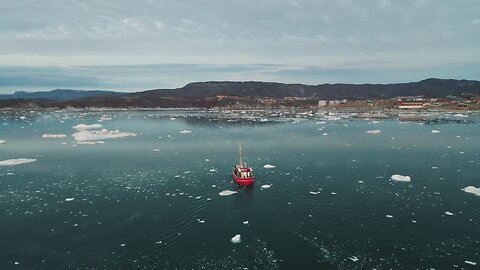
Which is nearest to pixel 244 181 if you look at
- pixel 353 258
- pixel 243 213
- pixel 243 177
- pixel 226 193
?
pixel 243 177

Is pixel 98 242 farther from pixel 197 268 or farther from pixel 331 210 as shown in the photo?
pixel 331 210

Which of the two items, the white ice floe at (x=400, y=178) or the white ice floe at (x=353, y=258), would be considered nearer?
the white ice floe at (x=353, y=258)

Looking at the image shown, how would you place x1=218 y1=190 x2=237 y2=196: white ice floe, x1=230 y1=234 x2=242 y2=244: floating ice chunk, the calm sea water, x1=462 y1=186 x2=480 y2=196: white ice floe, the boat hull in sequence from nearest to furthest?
the calm sea water < x1=230 y1=234 x2=242 y2=244: floating ice chunk < x1=462 y1=186 x2=480 y2=196: white ice floe < x1=218 y1=190 x2=237 y2=196: white ice floe < the boat hull

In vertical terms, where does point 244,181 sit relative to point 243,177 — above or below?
below

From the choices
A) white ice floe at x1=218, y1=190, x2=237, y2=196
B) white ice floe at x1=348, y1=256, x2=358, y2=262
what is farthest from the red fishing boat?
white ice floe at x1=348, y1=256, x2=358, y2=262

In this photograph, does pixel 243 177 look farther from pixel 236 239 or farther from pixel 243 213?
pixel 236 239

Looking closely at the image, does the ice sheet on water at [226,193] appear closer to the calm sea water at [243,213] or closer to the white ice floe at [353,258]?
the calm sea water at [243,213]

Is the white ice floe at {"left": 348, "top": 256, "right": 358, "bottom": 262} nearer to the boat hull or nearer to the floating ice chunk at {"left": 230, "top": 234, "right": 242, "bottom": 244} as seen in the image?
the floating ice chunk at {"left": 230, "top": 234, "right": 242, "bottom": 244}

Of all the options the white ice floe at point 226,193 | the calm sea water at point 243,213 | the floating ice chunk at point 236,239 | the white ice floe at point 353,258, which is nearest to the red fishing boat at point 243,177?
the calm sea water at point 243,213
